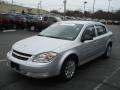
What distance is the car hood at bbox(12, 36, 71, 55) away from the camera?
495 cm

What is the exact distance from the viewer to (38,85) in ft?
16.5

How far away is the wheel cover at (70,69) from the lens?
5.35 metres

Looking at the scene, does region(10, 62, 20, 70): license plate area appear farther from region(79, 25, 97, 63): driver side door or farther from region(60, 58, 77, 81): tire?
region(79, 25, 97, 63): driver side door

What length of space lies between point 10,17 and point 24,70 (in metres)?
16.4

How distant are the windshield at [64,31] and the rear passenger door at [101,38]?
113 centimetres

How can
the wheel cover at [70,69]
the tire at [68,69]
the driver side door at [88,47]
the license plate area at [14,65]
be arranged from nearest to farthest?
1. the license plate area at [14,65]
2. the tire at [68,69]
3. the wheel cover at [70,69]
4. the driver side door at [88,47]

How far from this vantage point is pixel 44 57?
4.83 metres

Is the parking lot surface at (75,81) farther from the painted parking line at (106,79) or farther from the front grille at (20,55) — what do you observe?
the front grille at (20,55)

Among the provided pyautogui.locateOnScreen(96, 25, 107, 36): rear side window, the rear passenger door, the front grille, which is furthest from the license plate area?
pyautogui.locateOnScreen(96, 25, 107, 36): rear side window

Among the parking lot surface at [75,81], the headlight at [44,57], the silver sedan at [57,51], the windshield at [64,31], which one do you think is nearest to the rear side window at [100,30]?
the silver sedan at [57,51]

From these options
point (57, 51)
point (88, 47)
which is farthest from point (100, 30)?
point (57, 51)

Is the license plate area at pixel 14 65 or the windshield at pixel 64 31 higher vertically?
the windshield at pixel 64 31

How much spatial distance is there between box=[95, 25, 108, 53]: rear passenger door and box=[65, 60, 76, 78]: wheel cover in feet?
6.10

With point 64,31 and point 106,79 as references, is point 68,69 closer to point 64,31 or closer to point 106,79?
point 106,79
